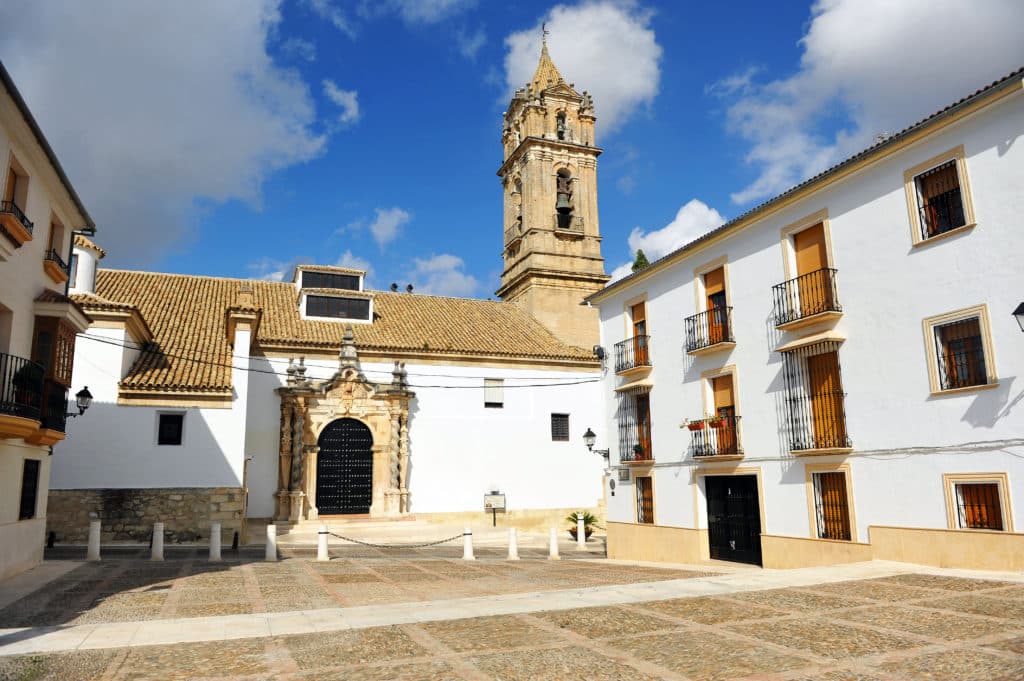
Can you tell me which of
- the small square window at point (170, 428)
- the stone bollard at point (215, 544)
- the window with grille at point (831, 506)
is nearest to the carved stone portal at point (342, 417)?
the small square window at point (170, 428)

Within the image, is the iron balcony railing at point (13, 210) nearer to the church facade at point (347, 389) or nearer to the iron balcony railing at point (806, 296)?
the church facade at point (347, 389)

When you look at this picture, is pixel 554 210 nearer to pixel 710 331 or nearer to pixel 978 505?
pixel 710 331

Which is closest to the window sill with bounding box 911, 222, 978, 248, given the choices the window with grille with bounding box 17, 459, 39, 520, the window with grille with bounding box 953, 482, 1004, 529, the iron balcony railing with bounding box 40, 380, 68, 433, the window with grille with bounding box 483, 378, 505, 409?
the window with grille with bounding box 953, 482, 1004, 529

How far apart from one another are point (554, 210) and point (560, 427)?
31.4ft

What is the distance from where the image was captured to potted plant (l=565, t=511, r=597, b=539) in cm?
2409

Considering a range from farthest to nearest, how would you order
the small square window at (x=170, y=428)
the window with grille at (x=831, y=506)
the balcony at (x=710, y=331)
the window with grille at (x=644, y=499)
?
the small square window at (x=170, y=428)
the window with grille at (x=644, y=499)
the balcony at (x=710, y=331)
the window with grille at (x=831, y=506)

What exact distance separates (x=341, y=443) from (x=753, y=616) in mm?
18393

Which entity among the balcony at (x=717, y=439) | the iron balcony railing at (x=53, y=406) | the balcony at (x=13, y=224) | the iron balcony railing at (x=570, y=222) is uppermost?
the iron balcony railing at (x=570, y=222)

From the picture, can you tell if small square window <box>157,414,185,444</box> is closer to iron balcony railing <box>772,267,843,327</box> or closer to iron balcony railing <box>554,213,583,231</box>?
iron balcony railing <box>772,267,843,327</box>

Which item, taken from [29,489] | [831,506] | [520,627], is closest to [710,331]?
[831,506]

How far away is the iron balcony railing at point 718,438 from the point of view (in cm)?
1422

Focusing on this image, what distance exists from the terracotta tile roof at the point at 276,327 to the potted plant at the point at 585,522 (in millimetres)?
5800

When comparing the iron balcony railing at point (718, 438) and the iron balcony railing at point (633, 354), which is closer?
the iron balcony railing at point (718, 438)

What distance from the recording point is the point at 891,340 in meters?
11.3
